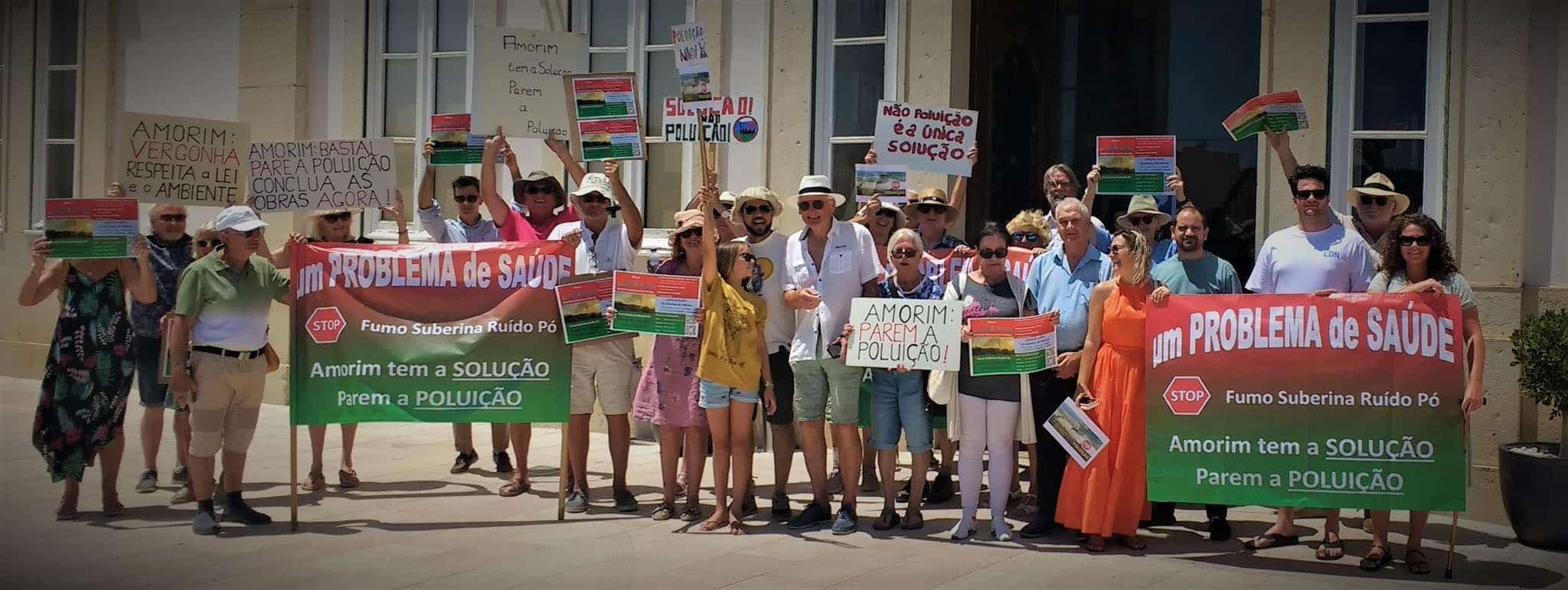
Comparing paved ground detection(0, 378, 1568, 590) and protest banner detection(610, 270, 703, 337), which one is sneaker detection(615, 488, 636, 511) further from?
protest banner detection(610, 270, 703, 337)

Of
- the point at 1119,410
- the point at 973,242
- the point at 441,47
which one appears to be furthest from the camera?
the point at 441,47

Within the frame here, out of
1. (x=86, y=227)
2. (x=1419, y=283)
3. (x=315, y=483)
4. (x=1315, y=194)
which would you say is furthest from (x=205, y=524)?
(x=1419, y=283)

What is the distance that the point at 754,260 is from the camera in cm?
855

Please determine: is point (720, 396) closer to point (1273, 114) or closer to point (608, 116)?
point (608, 116)

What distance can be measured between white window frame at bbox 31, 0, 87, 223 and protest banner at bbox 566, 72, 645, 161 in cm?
896

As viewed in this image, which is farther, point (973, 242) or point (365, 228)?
point (365, 228)

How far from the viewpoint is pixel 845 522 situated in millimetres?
8281

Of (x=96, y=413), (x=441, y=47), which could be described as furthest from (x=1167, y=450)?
(x=441, y=47)

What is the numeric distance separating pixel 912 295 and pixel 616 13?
5.58m

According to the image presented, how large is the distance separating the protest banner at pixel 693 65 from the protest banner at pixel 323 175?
2.03 metres

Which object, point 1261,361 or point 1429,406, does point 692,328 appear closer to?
point 1261,361

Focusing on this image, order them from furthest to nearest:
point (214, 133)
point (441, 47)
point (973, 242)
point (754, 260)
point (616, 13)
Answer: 1. point (441, 47)
2. point (616, 13)
3. point (973, 242)
4. point (214, 133)
5. point (754, 260)

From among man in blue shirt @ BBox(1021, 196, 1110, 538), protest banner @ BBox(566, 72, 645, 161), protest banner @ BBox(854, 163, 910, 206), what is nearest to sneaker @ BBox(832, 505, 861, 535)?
man in blue shirt @ BBox(1021, 196, 1110, 538)

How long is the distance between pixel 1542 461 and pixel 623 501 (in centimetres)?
522
